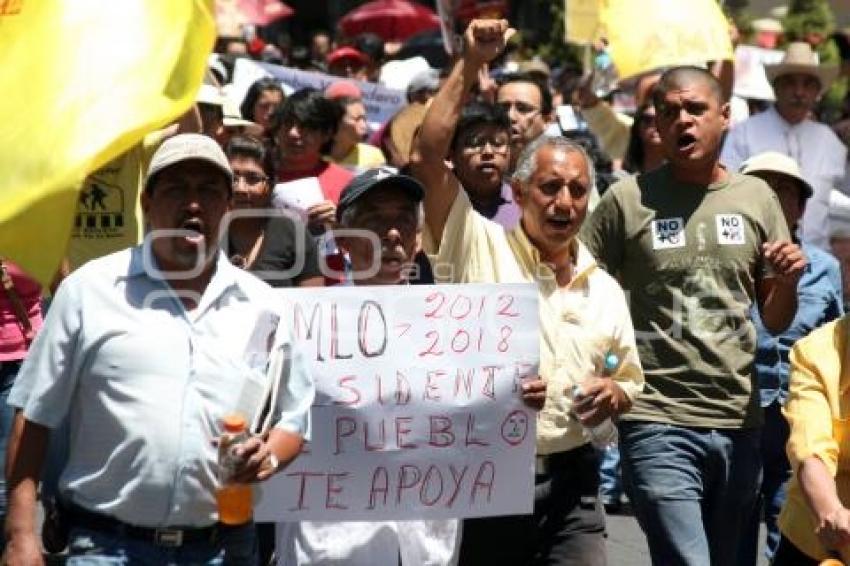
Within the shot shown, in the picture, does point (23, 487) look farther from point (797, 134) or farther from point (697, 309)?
point (797, 134)

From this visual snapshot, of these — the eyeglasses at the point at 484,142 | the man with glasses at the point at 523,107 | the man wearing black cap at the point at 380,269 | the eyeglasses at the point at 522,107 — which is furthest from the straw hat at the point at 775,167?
the man wearing black cap at the point at 380,269

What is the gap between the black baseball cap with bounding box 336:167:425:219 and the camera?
601cm

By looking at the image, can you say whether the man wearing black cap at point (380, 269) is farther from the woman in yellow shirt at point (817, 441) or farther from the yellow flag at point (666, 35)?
the yellow flag at point (666, 35)

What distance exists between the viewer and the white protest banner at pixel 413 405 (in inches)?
239

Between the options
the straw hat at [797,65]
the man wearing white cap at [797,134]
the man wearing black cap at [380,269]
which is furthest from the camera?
the straw hat at [797,65]

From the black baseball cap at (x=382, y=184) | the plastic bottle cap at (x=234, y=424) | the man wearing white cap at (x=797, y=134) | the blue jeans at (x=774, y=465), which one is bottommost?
the blue jeans at (x=774, y=465)

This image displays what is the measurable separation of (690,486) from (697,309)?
62 cm

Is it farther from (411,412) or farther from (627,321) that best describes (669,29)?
(411,412)

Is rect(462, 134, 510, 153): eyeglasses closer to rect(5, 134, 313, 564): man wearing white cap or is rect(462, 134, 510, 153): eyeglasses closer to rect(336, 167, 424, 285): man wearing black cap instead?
rect(336, 167, 424, 285): man wearing black cap

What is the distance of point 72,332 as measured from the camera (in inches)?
207

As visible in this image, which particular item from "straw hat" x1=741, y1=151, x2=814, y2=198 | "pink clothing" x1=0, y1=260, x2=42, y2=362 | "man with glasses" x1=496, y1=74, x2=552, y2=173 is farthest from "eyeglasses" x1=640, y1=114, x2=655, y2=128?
"pink clothing" x1=0, y1=260, x2=42, y2=362

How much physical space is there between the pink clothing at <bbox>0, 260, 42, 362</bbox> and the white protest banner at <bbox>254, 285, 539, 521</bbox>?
174 centimetres

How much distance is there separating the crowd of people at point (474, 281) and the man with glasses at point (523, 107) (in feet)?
4.03

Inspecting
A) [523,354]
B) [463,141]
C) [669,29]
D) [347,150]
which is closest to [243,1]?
[347,150]
